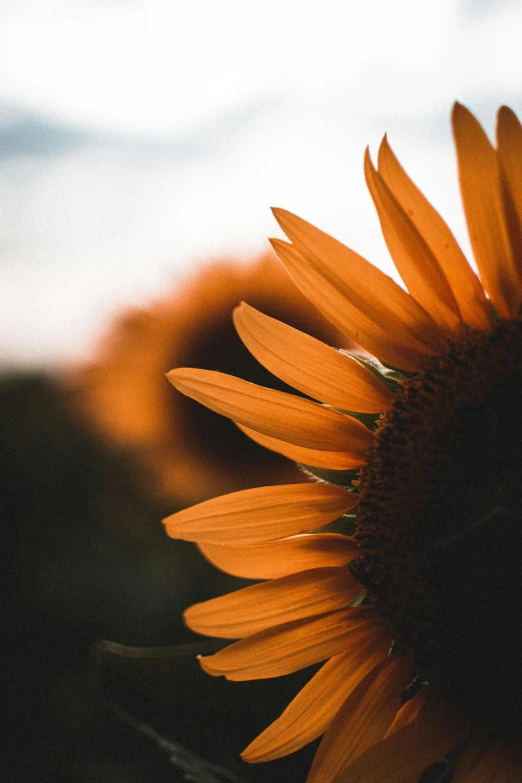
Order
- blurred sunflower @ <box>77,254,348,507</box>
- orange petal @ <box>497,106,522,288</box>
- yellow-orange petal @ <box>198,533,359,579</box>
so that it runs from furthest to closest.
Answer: blurred sunflower @ <box>77,254,348,507</box> → yellow-orange petal @ <box>198,533,359,579</box> → orange petal @ <box>497,106,522,288</box>

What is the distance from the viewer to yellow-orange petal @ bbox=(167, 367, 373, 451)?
Answer: 0.89m

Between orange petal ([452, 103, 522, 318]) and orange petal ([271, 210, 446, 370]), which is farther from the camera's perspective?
orange petal ([271, 210, 446, 370])

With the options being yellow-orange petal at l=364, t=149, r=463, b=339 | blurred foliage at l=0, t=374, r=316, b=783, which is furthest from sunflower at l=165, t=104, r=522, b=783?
blurred foliage at l=0, t=374, r=316, b=783

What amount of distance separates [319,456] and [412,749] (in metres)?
0.34

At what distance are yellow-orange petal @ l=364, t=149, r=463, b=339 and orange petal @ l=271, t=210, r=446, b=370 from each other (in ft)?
0.05

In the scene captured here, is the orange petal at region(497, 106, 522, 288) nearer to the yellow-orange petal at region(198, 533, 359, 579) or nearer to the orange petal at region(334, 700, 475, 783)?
the yellow-orange petal at region(198, 533, 359, 579)

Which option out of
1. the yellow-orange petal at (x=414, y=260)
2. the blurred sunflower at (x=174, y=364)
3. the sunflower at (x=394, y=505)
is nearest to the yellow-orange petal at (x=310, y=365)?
the sunflower at (x=394, y=505)

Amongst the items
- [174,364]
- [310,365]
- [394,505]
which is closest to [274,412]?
[310,365]

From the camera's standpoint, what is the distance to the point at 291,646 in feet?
3.00

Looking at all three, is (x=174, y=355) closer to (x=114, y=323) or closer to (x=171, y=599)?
(x=114, y=323)

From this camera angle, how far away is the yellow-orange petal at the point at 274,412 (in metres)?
Answer: 0.89

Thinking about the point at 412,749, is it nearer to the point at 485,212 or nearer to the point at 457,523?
the point at 457,523

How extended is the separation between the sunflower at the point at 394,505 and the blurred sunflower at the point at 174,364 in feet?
3.19

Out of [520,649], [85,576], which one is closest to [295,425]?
[520,649]
